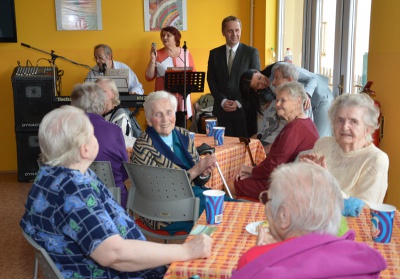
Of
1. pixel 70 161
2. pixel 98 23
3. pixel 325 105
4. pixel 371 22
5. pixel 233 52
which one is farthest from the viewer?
pixel 98 23

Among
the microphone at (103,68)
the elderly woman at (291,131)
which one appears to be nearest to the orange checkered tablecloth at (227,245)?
the elderly woman at (291,131)

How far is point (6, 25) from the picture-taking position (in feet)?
20.6

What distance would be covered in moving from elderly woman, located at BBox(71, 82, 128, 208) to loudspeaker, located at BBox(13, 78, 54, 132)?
2.67 m

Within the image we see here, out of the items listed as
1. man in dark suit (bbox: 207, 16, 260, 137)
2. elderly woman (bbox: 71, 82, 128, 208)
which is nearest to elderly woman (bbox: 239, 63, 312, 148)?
man in dark suit (bbox: 207, 16, 260, 137)

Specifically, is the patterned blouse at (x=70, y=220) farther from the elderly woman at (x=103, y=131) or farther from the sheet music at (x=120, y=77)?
the sheet music at (x=120, y=77)

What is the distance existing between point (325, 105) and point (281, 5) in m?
2.45

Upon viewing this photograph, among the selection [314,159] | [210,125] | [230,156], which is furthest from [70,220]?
[210,125]

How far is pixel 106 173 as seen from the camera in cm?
297

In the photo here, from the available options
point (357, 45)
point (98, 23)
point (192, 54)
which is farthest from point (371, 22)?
point (98, 23)

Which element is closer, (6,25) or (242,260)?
(242,260)

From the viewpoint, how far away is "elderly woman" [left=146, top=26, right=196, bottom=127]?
19.7ft

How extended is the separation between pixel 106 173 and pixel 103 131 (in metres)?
0.29

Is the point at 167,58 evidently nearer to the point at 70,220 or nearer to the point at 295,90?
the point at 295,90

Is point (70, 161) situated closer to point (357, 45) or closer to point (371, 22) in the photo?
point (371, 22)
